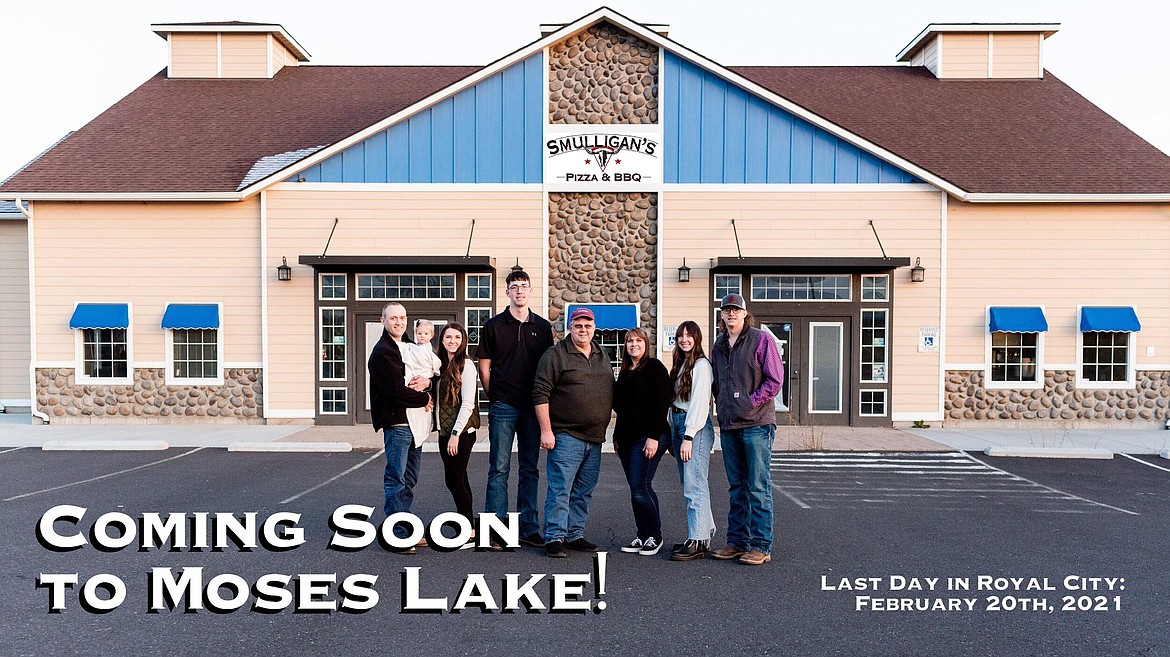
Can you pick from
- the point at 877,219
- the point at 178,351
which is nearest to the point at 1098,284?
the point at 877,219

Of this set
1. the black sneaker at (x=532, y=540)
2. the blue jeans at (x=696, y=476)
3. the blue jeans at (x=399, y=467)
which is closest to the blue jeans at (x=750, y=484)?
the blue jeans at (x=696, y=476)

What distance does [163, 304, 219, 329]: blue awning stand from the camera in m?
14.4

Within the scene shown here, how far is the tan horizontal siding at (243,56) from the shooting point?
62.1 feet

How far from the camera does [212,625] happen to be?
459cm

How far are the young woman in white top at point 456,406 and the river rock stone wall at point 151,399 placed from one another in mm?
9713

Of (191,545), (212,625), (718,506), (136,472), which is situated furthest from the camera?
(136,472)

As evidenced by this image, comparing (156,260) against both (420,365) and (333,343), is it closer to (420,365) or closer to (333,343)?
(333,343)

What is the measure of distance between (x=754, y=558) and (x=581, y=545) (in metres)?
1.34

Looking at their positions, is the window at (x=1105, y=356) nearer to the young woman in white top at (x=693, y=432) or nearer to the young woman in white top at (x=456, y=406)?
the young woman in white top at (x=693, y=432)

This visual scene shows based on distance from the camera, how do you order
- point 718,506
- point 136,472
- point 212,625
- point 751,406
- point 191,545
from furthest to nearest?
point 136,472
point 718,506
point 191,545
point 751,406
point 212,625

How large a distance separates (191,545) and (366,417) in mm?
8418

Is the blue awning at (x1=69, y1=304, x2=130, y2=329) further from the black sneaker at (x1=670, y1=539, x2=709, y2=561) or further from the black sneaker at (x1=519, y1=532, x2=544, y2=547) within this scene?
the black sneaker at (x1=670, y1=539, x2=709, y2=561)

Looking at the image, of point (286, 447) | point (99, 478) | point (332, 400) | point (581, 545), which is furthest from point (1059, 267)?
point (99, 478)

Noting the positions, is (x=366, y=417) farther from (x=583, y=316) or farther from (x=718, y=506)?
(x=583, y=316)
